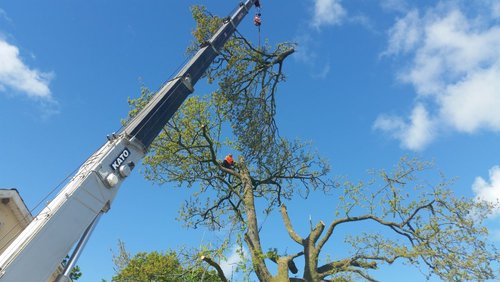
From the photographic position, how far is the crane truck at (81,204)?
567cm

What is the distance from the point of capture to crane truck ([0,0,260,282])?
18.6 ft

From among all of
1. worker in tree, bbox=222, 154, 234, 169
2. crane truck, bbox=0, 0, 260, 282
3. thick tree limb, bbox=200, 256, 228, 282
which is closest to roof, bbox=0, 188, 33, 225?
thick tree limb, bbox=200, 256, 228, 282

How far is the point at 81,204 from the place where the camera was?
6.65 meters

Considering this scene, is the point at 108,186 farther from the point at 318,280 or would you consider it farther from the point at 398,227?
the point at 398,227

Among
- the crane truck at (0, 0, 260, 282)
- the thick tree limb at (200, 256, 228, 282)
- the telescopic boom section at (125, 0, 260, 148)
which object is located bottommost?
the crane truck at (0, 0, 260, 282)

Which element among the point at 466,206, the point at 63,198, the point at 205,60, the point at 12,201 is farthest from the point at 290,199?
the point at 63,198

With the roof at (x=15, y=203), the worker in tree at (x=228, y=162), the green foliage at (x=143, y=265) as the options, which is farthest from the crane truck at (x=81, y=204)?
the green foliage at (x=143, y=265)

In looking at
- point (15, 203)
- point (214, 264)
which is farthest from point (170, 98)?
point (15, 203)

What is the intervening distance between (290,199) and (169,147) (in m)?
5.88

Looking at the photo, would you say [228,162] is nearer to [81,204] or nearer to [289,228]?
[289,228]

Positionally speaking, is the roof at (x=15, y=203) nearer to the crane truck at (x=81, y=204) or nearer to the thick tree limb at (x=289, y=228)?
the crane truck at (x=81, y=204)

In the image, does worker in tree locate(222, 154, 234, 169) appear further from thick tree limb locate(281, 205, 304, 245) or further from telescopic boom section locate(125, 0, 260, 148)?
telescopic boom section locate(125, 0, 260, 148)

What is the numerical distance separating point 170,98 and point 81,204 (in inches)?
142

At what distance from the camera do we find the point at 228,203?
17.1m
